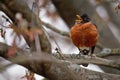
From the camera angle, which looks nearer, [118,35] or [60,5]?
[60,5]

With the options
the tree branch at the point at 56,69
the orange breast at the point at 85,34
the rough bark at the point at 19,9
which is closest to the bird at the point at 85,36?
the orange breast at the point at 85,34

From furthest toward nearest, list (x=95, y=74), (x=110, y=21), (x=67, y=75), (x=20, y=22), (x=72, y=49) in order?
1. (x=110, y=21)
2. (x=72, y=49)
3. (x=95, y=74)
4. (x=67, y=75)
5. (x=20, y=22)

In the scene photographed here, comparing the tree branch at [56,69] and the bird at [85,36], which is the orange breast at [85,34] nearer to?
the bird at [85,36]

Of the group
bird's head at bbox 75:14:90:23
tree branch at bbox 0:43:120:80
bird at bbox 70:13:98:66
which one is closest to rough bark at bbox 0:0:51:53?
tree branch at bbox 0:43:120:80

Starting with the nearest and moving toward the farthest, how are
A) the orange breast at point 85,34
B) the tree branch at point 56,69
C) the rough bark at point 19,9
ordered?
the tree branch at point 56,69 < the rough bark at point 19,9 < the orange breast at point 85,34

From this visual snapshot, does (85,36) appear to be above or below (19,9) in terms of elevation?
below

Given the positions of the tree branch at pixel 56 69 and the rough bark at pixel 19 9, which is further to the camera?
the rough bark at pixel 19 9

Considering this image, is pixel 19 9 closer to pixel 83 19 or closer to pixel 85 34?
pixel 85 34

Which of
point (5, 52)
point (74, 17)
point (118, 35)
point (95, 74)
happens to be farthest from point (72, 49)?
point (5, 52)

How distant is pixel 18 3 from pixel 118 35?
13.7 feet

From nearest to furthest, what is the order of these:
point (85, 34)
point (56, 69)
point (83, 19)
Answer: point (56, 69) → point (85, 34) → point (83, 19)

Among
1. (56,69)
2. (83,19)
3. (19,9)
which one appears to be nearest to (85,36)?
(83,19)

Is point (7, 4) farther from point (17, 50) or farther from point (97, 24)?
point (97, 24)

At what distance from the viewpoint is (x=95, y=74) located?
342 centimetres
